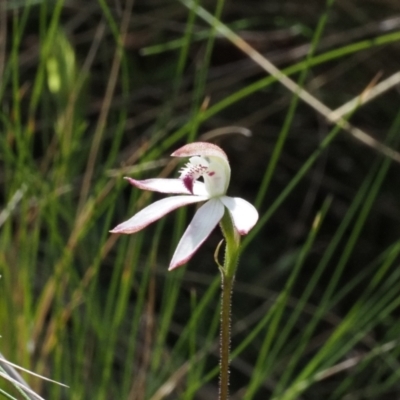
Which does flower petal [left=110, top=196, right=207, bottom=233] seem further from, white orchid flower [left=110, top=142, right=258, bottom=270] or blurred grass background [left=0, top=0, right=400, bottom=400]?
blurred grass background [left=0, top=0, right=400, bottom=400]

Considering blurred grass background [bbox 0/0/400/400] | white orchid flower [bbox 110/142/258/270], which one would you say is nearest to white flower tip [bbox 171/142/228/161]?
white orchid flower [bbox 110/142/258/270]

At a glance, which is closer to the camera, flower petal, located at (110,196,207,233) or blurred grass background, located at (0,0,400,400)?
flower petal, located at (110,196,207,233)

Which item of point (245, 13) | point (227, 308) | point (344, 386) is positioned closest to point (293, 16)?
point (245, 13)

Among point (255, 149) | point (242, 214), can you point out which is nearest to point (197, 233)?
point (242, 214)

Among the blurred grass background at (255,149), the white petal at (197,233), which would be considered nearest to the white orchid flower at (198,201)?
the white petal at (197,233)

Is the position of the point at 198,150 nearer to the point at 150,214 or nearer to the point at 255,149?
the point at 150,214

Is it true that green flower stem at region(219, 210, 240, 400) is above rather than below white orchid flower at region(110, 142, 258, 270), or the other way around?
below
